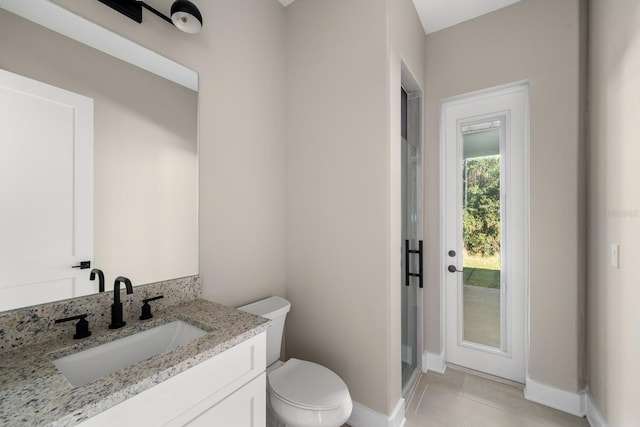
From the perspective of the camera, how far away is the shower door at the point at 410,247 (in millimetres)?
2064

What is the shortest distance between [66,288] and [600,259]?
107 inches

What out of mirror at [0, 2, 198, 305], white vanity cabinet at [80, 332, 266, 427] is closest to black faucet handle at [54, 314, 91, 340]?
mirror at [0, 2, 198, 305]

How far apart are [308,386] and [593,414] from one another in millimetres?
1840

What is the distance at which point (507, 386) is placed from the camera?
6.95 feet

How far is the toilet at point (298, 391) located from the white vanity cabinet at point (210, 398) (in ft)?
0.72

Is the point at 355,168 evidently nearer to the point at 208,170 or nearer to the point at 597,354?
the point at 208,170

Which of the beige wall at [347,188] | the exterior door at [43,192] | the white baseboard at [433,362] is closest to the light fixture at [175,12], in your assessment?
the exterior door at [43,192]

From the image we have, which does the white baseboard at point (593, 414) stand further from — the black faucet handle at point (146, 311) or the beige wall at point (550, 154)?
the black faucet handle at point (146, 311)

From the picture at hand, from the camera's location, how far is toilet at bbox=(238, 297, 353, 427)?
1.28m

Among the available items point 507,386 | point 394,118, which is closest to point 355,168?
point 394,118

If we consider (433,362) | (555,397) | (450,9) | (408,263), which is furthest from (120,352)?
(450,9)

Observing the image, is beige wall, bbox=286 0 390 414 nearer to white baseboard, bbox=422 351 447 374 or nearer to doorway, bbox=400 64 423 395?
doorway, bbox=400 64 423 395

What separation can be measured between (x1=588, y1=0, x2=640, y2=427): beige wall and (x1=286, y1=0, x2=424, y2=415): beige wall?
1.08 m

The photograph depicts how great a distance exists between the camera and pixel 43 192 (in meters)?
0.98
